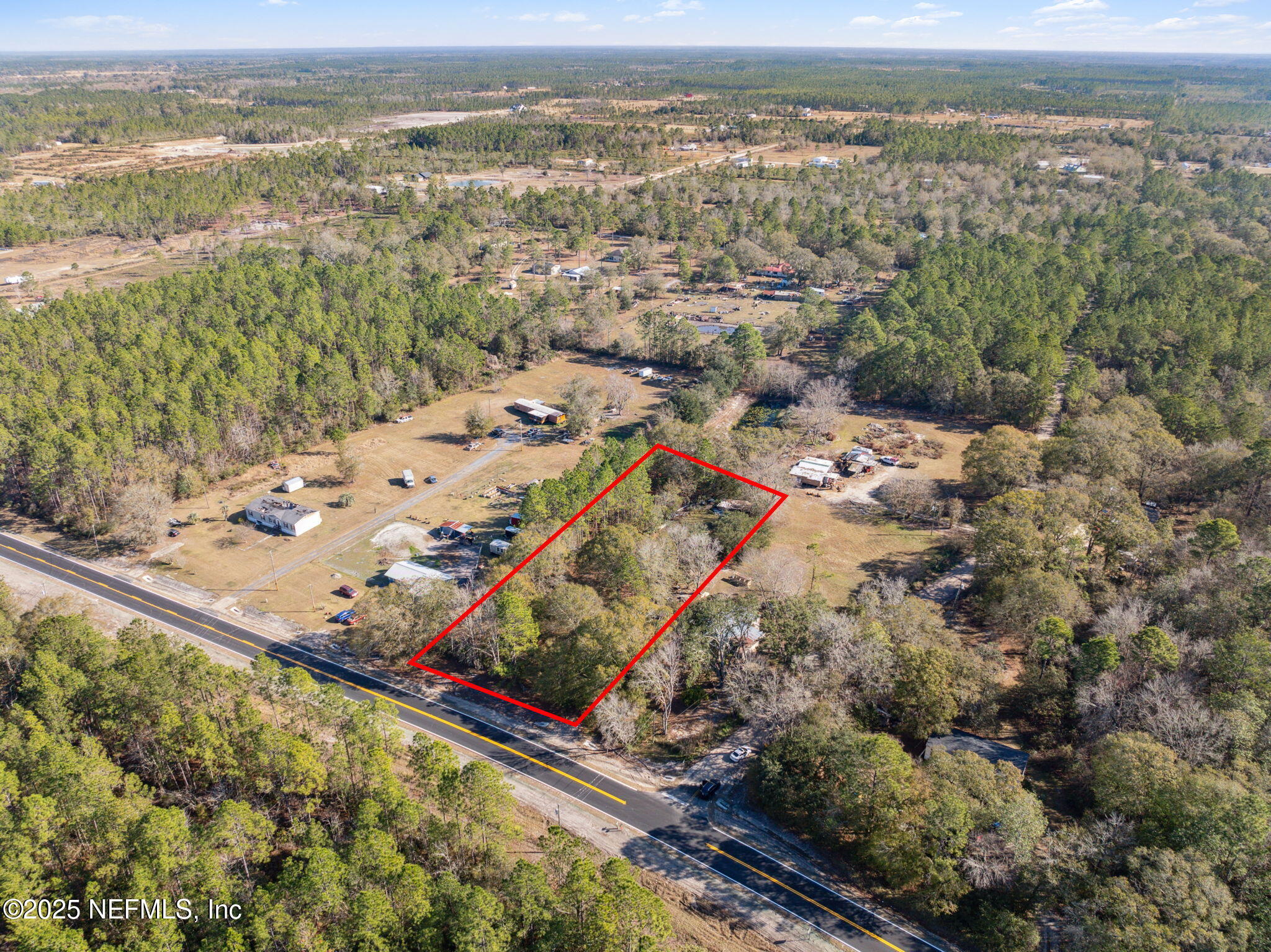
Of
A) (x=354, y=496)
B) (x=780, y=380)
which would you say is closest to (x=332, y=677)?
(x=354, y=496)

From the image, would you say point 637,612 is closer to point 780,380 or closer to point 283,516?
point 283,516

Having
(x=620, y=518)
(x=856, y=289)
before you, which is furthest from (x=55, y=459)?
(x=856, y=289)

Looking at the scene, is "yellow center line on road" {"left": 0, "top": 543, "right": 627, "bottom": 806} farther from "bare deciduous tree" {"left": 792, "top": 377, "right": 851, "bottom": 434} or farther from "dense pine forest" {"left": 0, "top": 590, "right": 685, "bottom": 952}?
"bare deciduous tree" {"left": 792, "top": 377, "right": 851, "bottom": 434}

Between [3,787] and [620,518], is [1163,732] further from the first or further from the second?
[3,787]

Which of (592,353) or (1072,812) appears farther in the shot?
(592,353)

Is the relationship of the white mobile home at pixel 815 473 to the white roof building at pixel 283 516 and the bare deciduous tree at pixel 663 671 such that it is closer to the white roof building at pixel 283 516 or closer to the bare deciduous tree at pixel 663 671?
the bare deciduous tree at pixel 663 671

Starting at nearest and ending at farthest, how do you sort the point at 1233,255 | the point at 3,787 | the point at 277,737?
the point at 3,787, the point at 277,737, the point at 1233,255
